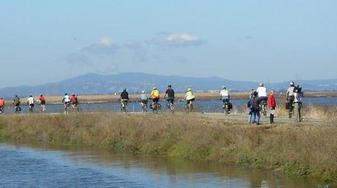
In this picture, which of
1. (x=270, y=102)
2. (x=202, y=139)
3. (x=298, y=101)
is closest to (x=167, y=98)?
(x=270, y=102)

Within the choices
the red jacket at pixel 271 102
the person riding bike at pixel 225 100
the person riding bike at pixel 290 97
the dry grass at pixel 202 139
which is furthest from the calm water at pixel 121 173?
the person riding bike at pixel 225 100

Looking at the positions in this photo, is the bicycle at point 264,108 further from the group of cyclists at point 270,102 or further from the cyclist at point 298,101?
the cyclist at point 298,101

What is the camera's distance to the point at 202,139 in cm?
3350

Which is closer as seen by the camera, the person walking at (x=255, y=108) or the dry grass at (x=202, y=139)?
the dry grass at (x=202, y=139)

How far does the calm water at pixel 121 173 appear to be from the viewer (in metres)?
26.4

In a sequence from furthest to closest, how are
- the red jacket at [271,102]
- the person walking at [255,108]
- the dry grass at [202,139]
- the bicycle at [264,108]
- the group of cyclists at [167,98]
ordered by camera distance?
the group of cyclists at [167,98] → the bicycle at [264,108] → the red jacket at [271,102] → the person walking at [255,108] → the dry grass at [202,139]

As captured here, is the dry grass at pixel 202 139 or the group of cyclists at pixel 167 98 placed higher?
the group of cyclists at pixel 167 98

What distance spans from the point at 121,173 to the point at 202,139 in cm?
491

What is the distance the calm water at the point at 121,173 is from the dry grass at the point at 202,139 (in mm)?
845

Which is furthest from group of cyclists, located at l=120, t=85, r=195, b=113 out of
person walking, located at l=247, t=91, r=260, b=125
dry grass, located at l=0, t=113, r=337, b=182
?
person walking, located at l=247, t=91, r=260, b=125

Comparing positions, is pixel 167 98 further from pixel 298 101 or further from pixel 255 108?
pixel 255 108

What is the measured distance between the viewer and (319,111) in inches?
1695

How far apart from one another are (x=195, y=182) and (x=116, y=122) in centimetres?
1732

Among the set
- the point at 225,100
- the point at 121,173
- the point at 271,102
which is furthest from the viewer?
the point at 225,100
